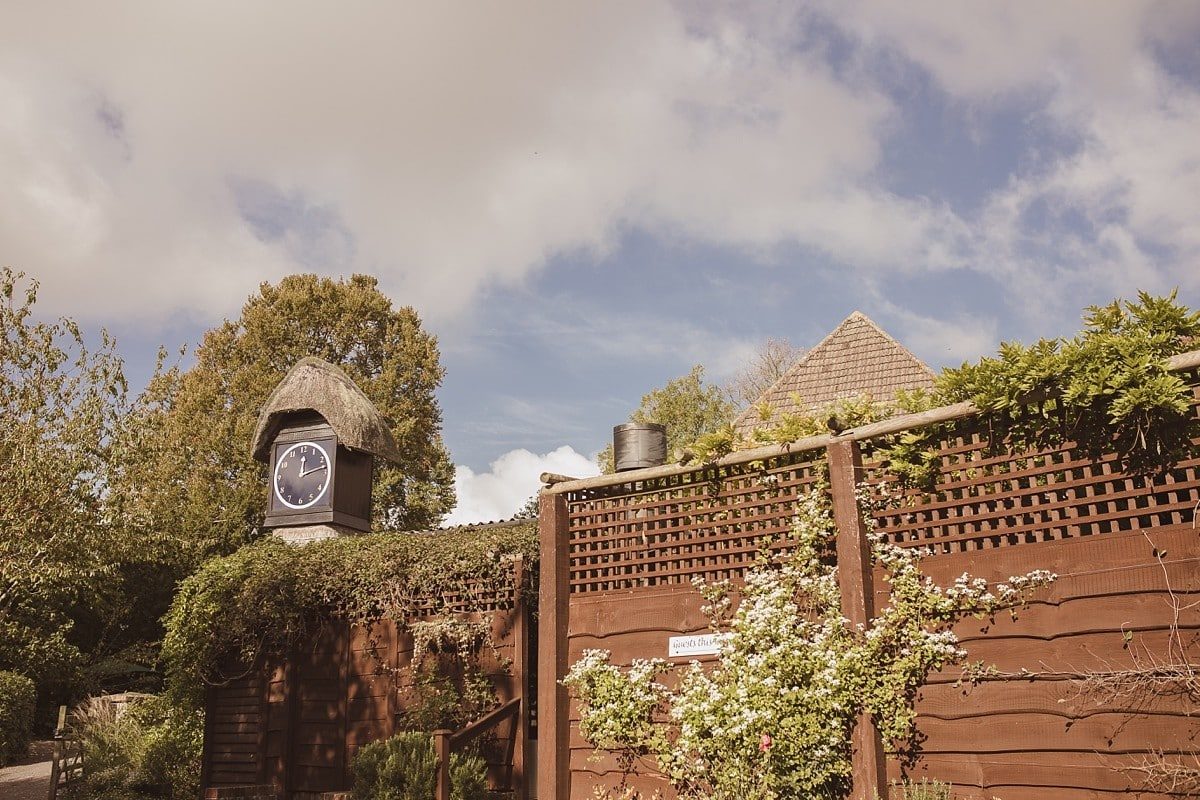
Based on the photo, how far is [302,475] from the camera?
1398 cm

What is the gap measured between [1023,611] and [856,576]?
3.34 ft

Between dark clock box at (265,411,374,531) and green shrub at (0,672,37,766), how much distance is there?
5.78m

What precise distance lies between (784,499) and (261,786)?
21.0 ft

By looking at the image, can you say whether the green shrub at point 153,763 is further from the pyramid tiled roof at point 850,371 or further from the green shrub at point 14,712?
the pyramid tiled roof at point 850,371

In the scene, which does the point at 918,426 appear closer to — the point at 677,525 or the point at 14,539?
the point at 677,525

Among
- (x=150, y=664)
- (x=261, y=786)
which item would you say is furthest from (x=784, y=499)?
(x=150, y=664)

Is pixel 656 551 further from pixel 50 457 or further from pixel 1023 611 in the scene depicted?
pixel 50 457

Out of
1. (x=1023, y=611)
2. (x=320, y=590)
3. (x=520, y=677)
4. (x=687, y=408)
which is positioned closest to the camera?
(x=1023, y=611)

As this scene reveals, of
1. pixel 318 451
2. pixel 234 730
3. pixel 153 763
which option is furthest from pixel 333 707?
pixel 318 451

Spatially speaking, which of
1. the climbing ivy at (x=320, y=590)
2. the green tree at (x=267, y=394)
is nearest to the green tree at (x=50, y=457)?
the climbing ivy at (x=320, y=590)

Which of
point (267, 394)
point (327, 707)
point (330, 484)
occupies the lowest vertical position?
point (327, 707)

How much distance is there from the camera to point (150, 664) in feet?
65.5

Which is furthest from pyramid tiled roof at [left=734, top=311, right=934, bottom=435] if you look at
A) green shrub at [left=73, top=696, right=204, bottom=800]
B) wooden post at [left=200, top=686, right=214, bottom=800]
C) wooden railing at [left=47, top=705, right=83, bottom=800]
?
wooden railing at [left=47, top=705, right=83, bottom=800]

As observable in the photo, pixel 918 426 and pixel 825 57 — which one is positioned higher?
pixel 825 57
